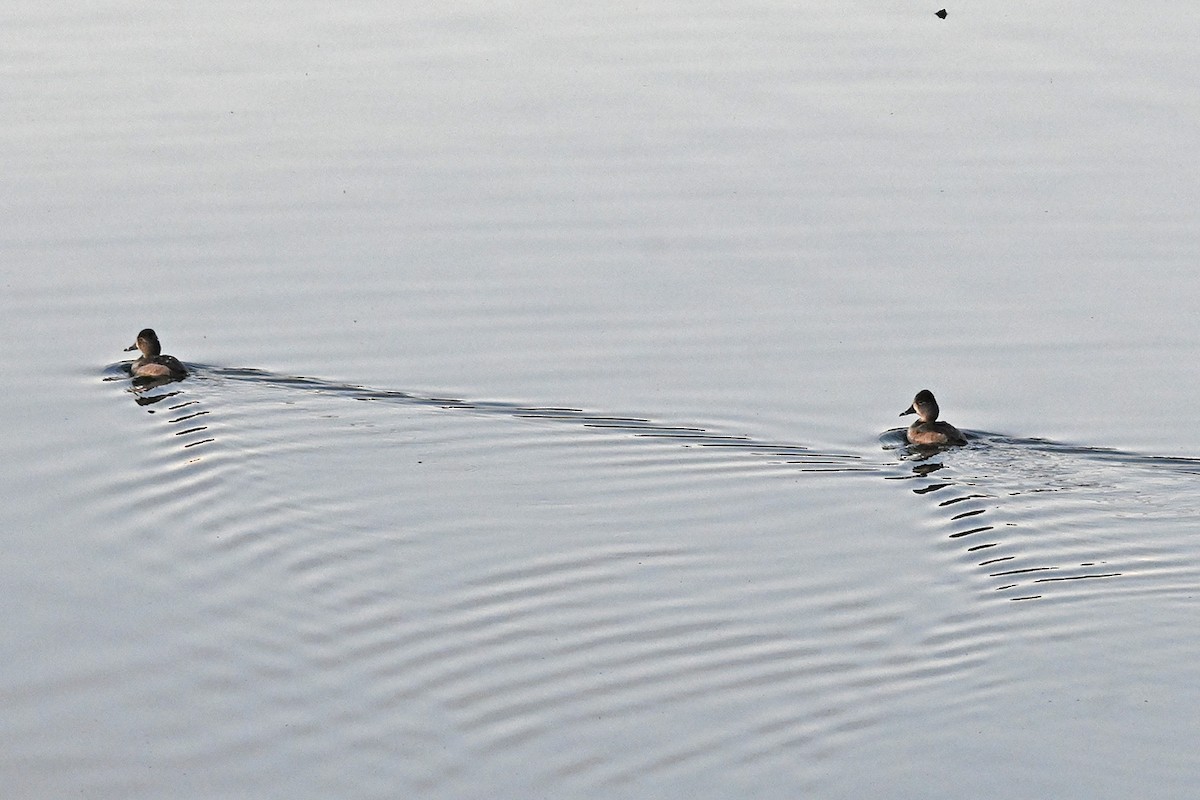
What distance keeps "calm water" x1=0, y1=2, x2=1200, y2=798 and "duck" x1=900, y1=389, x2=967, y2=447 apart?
0.22m

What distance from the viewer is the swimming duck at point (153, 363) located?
58.6ft

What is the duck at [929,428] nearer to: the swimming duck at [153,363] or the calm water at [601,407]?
the calm water at [601,407]

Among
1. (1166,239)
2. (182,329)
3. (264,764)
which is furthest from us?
(1166,239)

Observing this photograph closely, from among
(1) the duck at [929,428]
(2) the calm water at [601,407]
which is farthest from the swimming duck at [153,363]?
(1) the duck at [929,428]

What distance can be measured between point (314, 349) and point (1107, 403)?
713cm

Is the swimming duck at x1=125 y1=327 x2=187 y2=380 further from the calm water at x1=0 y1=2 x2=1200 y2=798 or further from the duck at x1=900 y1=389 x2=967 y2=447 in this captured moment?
the duck at x1=900 y1=389 x2=967 y2=447

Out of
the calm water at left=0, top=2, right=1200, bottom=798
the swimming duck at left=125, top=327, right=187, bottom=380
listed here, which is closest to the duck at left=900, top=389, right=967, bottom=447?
the calm water at left=0, top=2, right=1200, bottom=798

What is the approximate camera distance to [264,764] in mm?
11633

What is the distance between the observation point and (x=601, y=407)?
17.3 metres

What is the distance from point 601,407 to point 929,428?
2.78 metres

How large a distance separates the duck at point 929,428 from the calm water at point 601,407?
8.7 inches

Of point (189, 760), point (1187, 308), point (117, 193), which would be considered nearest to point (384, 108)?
point (117, 193)

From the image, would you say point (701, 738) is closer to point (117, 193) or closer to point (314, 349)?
point (314, 349)

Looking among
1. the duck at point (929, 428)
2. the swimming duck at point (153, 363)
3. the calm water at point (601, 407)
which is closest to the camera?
the calm water at point (601, 407)
